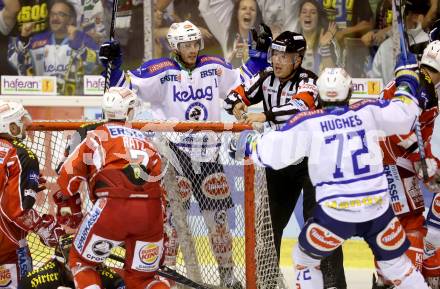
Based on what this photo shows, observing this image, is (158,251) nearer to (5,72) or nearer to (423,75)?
(423,75)

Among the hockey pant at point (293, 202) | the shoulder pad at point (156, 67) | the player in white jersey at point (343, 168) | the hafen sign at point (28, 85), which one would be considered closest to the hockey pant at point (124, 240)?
the player in white jersey at point (343, 168)

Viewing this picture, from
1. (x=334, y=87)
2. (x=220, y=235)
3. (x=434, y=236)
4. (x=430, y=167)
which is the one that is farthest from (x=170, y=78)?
(x=434, y=236)

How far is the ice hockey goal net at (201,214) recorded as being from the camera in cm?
545

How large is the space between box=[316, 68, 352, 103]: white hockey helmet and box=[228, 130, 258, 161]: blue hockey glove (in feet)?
1.18

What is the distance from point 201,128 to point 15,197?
98 cm

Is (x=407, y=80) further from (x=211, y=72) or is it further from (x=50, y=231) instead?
(x=50, y=231)

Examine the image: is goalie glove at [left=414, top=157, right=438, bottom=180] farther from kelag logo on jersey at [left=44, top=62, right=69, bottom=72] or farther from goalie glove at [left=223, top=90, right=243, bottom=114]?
kelag logo on jersey at [left=44, top=62, right=69, bottom=72]

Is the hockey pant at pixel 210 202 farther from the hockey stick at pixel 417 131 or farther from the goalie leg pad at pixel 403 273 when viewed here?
the goalie leg pad at pixel 403 273

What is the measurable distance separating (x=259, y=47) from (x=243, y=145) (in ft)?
3.90

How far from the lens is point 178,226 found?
5617 mm

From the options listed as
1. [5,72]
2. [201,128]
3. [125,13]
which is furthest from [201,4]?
[201,128]

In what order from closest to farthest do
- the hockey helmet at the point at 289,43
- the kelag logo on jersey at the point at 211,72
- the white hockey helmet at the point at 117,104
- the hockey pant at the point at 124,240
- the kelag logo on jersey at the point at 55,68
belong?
the hockey pant at the point at 124,240 < the white hockey helmet at the point at 117,104 < the hockey helmet at the point at 289,43 < the kelag logo on jersey at the point at 211,72 < the kelag logo on jersey at the point at 55,68

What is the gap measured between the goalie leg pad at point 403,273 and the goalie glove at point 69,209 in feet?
4.72

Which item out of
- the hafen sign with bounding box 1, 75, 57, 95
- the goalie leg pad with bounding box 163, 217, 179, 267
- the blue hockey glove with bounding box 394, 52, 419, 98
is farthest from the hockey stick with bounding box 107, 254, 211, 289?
the hafen sign with bounding box 1, 75, 57, 95
